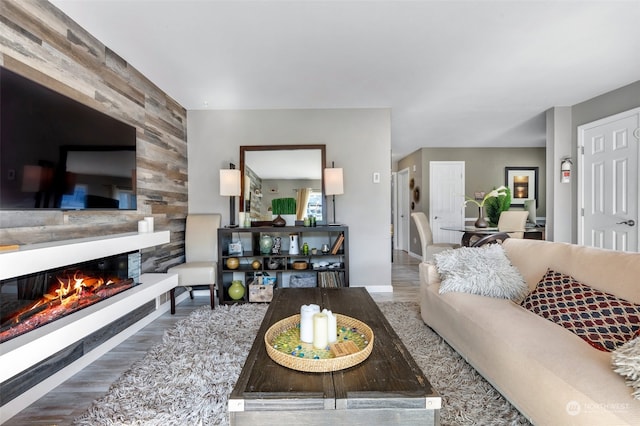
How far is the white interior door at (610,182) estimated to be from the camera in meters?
3.19

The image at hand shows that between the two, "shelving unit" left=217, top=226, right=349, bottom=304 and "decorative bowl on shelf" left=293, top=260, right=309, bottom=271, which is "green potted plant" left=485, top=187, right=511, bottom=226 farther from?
"decorative bowl on shelf" left=293, top=260, right=309, bottom=271

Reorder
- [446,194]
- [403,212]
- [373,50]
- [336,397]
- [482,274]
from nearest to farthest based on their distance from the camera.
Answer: [336,397]
[482,274]
[373,50]
[446,194]
[403,212]

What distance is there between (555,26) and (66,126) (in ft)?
11.0

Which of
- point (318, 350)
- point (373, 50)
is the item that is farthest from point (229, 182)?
point (318, 350)

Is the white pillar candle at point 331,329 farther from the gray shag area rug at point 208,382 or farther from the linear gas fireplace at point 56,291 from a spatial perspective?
the linear gas fireplace at point 56,291

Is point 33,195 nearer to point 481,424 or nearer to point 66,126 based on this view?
point 66,126

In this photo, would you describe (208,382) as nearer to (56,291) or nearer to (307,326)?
(307,326)

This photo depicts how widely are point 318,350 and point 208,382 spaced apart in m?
0.92

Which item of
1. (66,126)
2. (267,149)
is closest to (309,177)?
(267,149)

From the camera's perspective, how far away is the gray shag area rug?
1439mm

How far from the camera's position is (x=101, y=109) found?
7.32ft

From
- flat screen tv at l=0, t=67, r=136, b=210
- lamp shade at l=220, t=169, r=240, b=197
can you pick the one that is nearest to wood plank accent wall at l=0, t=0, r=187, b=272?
flat screen tv at l=0, t=67, r=136, b=210

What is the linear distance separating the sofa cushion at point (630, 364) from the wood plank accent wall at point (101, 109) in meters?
2.79

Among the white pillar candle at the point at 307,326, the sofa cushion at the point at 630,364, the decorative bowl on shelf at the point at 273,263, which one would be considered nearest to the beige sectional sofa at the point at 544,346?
the sofa cushion at the point at 630,364
